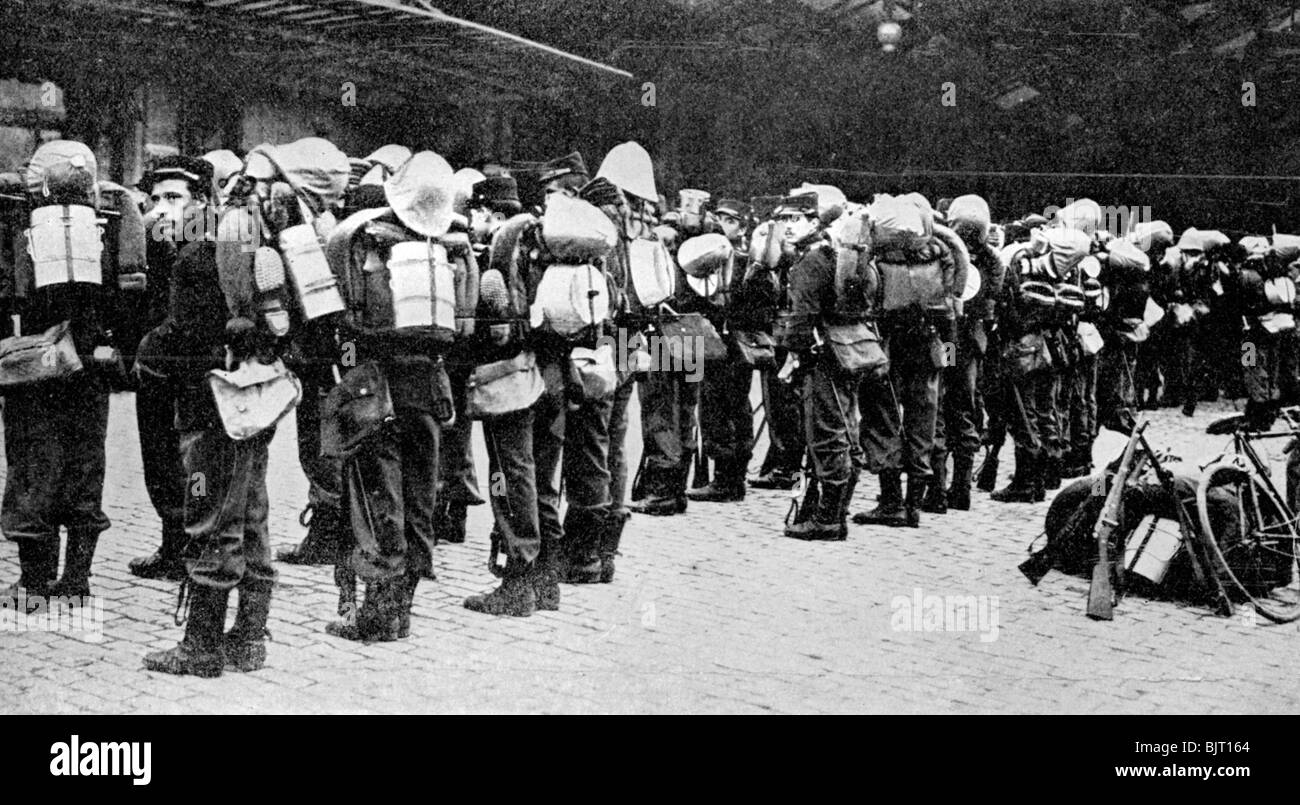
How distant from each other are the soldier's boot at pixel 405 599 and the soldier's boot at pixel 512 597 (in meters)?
0.50

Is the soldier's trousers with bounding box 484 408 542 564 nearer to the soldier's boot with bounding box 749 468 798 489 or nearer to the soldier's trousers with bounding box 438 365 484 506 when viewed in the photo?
the soldier's trousers with bounding box 438 365 484 506

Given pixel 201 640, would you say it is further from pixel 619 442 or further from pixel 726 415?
pixel 726 415

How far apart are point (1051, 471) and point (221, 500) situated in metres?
7.10

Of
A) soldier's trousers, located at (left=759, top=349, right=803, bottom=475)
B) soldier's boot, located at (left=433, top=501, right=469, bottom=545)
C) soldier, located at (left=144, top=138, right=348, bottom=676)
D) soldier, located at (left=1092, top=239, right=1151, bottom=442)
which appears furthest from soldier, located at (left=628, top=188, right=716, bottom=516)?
soldier, located at (left=144, top=138, right=348, bottom=676)

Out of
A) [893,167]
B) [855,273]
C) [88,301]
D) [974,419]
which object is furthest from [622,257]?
[893,167]

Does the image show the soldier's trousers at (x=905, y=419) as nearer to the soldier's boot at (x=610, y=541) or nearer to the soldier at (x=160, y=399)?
the soldier's boot at (x=610, y=541)

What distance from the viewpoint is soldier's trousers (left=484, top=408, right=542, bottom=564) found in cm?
694

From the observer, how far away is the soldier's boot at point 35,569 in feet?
22.5

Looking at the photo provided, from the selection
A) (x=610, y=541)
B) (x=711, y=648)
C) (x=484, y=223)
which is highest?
(x=484, y=223)

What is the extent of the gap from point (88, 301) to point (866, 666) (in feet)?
12.7

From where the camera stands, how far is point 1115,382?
12.4 meters

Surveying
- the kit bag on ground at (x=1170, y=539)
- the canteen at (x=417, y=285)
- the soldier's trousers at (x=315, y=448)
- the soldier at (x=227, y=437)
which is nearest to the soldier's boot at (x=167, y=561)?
the soldier's trousers at (x=315, y=448)

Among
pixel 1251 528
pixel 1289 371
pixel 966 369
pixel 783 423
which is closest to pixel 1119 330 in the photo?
pixel 966 369

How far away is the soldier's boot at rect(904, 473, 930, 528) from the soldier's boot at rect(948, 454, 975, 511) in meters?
0.64
